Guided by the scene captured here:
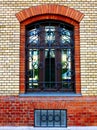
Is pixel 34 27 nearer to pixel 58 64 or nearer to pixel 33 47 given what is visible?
pixel 33 47

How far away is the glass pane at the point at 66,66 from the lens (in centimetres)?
802

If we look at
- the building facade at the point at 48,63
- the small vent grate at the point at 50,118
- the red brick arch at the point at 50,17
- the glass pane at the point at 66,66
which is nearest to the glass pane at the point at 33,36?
the building facade at the point at 48,63

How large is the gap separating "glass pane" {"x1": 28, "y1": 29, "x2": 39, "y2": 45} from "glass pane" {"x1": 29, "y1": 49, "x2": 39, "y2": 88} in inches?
9.0

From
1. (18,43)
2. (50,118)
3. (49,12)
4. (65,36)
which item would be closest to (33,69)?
(18,43)

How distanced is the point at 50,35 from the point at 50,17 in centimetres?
45

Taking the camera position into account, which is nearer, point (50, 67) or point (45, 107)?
point (45, 107)

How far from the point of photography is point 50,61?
8039mm

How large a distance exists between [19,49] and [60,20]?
4.09 feet

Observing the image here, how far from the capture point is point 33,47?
8.04m

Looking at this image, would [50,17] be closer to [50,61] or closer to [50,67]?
[50,61]

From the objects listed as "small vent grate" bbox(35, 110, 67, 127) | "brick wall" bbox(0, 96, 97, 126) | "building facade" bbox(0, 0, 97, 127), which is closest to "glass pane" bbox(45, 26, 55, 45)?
"building facade" bbox(0, 0, 97, 127)

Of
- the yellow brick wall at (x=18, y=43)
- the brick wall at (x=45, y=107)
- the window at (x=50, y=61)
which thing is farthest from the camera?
the window at (x=50, y=61)

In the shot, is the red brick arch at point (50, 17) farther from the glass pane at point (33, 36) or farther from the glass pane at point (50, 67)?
the glass pane at point (50, 67)

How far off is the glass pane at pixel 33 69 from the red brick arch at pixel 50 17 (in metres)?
0.22
